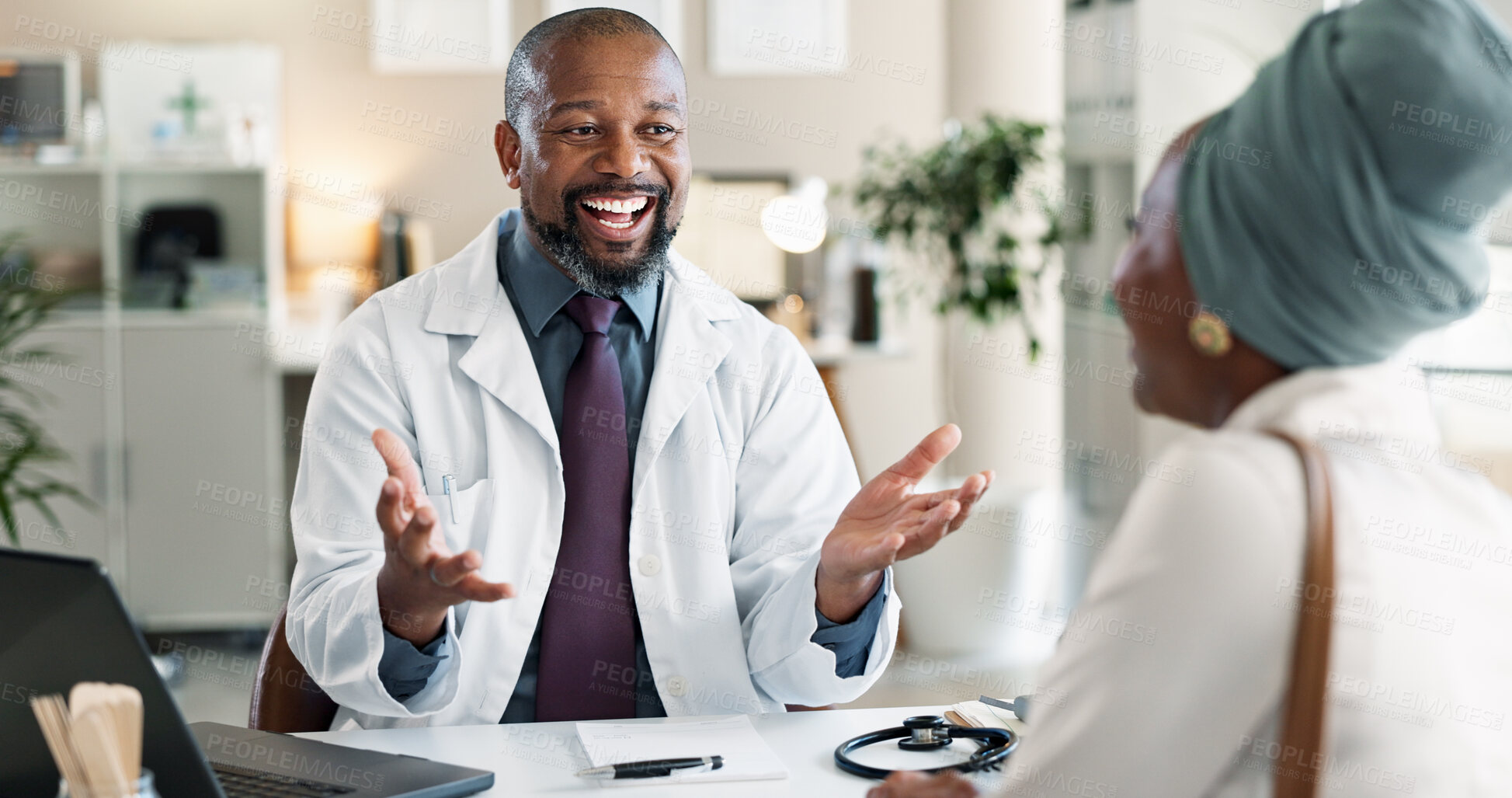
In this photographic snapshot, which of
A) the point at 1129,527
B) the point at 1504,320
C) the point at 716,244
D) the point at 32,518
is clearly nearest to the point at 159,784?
the point at 1129,527

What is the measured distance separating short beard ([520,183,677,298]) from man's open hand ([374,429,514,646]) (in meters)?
0.55

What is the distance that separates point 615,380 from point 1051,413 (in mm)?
3223

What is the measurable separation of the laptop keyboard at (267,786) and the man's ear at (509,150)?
3.09ft

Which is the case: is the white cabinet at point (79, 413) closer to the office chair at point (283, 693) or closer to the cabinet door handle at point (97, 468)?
the cabinet door handle at point (97, 468)

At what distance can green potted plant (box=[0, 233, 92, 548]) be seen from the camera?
3.11m

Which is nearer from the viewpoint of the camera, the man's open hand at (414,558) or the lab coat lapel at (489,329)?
the man's open hand at (414,558)

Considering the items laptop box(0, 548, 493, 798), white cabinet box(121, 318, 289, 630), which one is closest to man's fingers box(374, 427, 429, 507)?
laptop box(0, 548, 493, 798)

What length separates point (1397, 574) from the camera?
681 millimetres

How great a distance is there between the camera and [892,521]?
4.43 feet

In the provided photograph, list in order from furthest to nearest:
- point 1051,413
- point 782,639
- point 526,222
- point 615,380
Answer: point 1051,413 < point 526,222 < point 615,380 < point 782,639

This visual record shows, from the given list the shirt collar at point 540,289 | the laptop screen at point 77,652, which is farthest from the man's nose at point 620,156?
the laptop screen at point 77,652

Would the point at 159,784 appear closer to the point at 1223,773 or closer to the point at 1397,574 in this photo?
the point at 1223,773

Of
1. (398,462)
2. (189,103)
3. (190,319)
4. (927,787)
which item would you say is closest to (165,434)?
(190,319)

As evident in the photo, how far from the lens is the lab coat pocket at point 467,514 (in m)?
1.57
